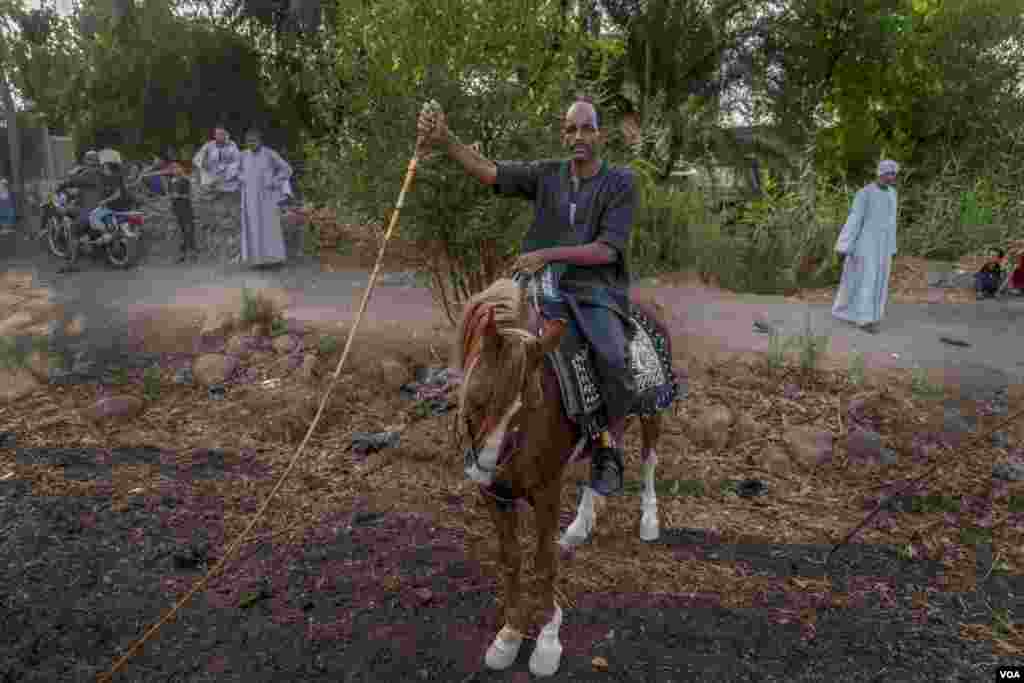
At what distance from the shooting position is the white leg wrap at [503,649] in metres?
3.34

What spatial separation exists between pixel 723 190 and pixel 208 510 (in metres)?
12.7

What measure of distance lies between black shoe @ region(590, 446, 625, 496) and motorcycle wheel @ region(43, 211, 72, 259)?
12047 mm

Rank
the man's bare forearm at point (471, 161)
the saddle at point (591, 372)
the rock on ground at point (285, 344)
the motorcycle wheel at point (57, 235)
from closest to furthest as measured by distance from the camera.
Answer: the saddle at point (591, 372), the man's bare forearm at point (471, 161), the rock on ground at point (285, 344), the motorcycle wheel at point (57, 235)

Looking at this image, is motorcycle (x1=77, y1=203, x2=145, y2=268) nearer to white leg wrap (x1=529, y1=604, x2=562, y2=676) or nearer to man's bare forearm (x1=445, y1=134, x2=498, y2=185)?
man's bare forearm (x1=445, y1=134, x2=498, y2=185)

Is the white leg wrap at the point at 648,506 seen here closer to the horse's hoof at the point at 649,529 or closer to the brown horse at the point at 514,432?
the horse's hoof at the point at 649,529

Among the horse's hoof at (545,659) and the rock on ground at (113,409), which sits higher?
the rock on ground at (113,409)

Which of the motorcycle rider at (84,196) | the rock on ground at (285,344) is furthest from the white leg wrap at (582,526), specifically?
the motorcycle rider at (84,196)

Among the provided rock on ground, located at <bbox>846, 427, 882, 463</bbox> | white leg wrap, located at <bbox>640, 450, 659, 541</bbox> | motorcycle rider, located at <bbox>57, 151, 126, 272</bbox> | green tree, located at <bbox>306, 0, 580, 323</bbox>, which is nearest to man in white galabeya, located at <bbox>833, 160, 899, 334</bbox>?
rock on ground, located at <bbox>846, 427, 882, 463</bbox>

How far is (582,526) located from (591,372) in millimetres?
1470

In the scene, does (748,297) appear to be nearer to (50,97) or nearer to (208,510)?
(208,510)

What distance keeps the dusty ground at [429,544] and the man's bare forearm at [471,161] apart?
2.26 m

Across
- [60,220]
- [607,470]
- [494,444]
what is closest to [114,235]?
[60,220]

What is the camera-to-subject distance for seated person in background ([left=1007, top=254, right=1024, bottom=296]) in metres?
11.1

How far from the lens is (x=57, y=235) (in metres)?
12.5
